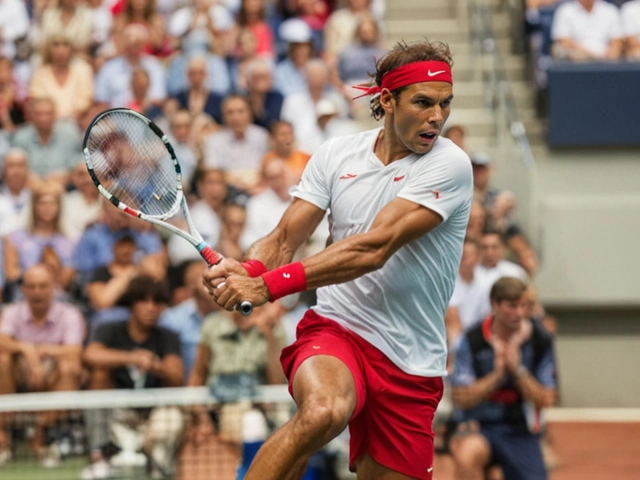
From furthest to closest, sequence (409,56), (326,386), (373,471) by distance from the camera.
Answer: (373,471) → (409,56) → (326,386)

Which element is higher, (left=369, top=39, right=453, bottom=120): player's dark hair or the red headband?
(left=369, top=39, right=453, bottom=120): player's dark hair

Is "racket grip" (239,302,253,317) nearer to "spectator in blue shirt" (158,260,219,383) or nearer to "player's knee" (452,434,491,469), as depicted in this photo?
"player's knee" (452,434,491,469)

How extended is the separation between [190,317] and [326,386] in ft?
13.7

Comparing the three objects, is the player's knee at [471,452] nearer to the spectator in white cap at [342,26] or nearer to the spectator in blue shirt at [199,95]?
the spectator in blue shirt at [199,95]

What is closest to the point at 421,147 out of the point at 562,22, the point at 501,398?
the point at 501,398

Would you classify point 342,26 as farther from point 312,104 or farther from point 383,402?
point 383,402

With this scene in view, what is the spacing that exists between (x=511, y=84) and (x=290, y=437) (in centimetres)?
859

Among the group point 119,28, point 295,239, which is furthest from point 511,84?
point 295,239

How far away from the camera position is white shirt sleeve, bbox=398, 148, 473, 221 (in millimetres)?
5594

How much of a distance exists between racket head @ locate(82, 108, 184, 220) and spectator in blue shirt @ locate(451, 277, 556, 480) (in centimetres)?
271

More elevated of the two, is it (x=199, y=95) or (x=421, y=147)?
(x=421, y=147)

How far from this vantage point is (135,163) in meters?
6.29

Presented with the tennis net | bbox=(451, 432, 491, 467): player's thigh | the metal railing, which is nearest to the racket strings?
the tennis net

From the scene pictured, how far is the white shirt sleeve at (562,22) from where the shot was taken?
479 inches
